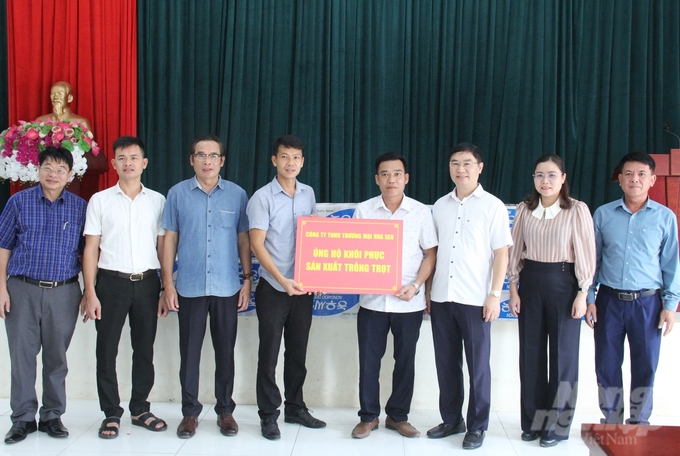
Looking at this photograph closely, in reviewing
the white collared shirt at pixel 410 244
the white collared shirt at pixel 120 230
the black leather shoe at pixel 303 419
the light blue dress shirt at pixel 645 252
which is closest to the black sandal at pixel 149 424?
the black leather shoe at pixel 303 419

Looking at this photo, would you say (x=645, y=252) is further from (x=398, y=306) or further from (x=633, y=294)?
(x=398, y=306)

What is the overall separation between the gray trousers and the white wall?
548 millimetres

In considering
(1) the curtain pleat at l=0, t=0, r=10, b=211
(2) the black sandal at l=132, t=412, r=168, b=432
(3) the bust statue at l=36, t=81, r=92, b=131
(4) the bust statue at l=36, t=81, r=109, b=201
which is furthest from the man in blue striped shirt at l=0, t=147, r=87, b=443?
(1) the curtain pleat at l=0, t=0, r=10, b=211

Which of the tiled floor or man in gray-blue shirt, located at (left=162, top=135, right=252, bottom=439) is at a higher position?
man in gray-blue shirt, located at (left=162, top=135, right=252, bottom=439)

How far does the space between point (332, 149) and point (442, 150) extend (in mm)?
874

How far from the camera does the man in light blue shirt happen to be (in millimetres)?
Result: 2549

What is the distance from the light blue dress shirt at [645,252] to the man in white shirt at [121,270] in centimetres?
206

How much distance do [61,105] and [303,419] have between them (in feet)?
9.67

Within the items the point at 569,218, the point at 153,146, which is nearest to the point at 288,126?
the point at 153,146

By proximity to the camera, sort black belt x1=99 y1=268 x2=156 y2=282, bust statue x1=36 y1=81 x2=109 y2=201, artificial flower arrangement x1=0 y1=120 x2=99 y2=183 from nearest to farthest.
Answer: black belt x1=99 y1=268 x2=156 y2=282 < artificial flower arrangement x1=0 y1=120 x2=99 y2=183 < bust statue x1=36 y1=81 x2=109 y2=201

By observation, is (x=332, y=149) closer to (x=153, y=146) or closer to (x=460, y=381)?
(x=153, y=146)

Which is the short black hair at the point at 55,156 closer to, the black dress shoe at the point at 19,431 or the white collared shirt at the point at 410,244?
the black dress shoe at the point at 19,431

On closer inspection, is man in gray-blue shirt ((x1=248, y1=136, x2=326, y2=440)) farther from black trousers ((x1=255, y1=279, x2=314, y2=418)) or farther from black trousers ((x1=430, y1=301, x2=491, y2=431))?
black trousers ((x1=430, y1=301, x2=491, y2=431))

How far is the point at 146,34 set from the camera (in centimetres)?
468
